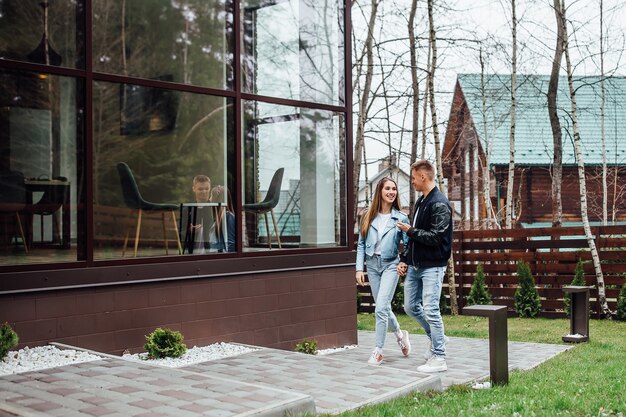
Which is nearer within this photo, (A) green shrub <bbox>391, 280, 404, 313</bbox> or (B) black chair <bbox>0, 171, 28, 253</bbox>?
(B) black chair <bbox>0, 171, 28, 253</bbox>

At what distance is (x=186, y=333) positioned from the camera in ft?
24.0

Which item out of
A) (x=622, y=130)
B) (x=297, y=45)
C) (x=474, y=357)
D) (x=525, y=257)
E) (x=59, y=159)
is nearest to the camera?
(x=59, y=159)

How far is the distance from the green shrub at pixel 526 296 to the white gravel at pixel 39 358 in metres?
8.34

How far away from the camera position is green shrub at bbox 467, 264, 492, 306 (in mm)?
13308

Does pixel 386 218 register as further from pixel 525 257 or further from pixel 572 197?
pixel 572 197

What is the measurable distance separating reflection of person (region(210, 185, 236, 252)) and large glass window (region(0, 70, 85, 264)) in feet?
5.23

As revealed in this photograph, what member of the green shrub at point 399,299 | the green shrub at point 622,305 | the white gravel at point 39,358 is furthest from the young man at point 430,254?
the green shrub at point 399,299

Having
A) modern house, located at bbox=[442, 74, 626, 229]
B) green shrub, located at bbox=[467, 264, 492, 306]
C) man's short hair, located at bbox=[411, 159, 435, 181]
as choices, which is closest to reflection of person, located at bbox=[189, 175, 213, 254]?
man's short hair, located at bbox=[411, 159, 435, 181]

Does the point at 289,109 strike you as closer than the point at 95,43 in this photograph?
No

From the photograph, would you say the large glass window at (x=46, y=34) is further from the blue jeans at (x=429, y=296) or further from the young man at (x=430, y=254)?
the blue jeans at (x=429, y=296)

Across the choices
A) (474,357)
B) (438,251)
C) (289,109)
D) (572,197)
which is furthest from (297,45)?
(572,197)

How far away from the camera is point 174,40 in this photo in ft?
29.3

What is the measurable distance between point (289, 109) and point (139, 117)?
168 centimetres

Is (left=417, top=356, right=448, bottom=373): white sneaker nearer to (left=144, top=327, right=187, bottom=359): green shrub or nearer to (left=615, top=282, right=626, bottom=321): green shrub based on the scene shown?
(left=144, top=327, right=187, bottom=359): green shrub
